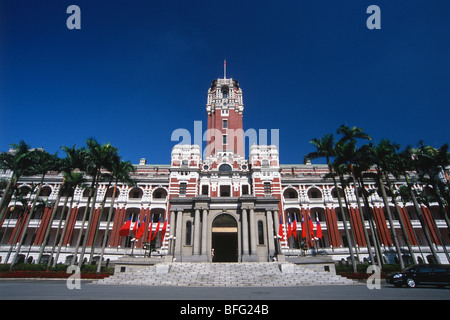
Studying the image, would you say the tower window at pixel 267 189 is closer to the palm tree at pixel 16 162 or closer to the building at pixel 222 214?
the building at pixel 222 214

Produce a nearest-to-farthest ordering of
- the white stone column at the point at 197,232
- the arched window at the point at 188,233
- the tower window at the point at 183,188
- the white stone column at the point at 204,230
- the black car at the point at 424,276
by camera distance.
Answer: the black car at the point at 424,276, the white stone column at the point at 204,230, the white stone column at the point at 197,232, the arched window at the point at 188,233, the tower window at the point at 183,188

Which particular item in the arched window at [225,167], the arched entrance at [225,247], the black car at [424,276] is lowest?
the black car at [424,276]

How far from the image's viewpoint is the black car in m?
16.7

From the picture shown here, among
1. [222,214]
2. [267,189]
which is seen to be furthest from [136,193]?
[267,189]

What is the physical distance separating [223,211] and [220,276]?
1005 centimetres

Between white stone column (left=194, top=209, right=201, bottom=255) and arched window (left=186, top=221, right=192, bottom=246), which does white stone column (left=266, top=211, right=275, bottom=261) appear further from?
→ arched window (left=186, top=221, right=192, bottom=246)

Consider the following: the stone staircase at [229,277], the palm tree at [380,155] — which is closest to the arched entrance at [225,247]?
the stone staircase at [229,277]

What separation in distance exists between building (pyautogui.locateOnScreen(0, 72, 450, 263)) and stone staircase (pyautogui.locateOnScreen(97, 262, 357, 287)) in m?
5.61

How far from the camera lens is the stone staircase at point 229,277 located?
63.5 feet

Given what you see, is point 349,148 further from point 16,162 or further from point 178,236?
point 16,162

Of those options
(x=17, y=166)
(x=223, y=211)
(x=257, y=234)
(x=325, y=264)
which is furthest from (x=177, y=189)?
(x=325, y=264)

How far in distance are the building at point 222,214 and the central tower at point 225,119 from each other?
0.87 ft

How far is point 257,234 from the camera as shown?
97.1 feet
